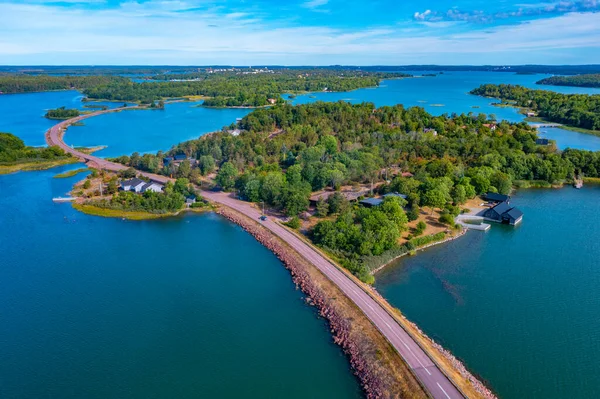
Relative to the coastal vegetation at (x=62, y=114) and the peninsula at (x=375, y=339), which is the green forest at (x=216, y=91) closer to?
the coastal vegetation at (x=62, y=114)

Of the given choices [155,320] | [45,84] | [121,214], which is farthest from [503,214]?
[45,84]

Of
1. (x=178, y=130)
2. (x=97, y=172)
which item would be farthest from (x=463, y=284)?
(x=178, y=130)

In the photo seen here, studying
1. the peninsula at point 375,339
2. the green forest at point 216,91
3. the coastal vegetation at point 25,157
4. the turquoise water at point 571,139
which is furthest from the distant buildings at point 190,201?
the green forest at point 216,91

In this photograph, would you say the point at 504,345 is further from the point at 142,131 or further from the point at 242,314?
the point at 142,131

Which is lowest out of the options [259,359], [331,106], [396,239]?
[259,359]

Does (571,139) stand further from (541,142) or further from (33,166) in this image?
(33,166)
